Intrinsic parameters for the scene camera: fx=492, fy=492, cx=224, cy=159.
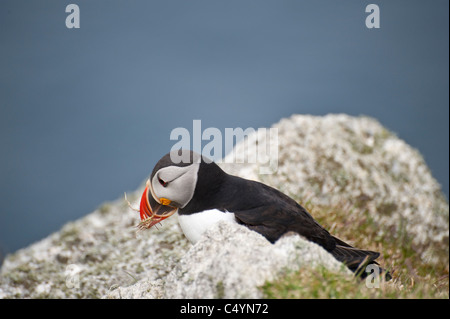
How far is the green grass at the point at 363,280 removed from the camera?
423 centimetres

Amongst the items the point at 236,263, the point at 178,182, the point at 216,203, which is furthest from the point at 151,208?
Answer: the point at 236,263

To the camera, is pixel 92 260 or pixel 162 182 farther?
pixel 92 260

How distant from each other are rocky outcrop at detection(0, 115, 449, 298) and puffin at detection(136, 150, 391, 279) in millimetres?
1174

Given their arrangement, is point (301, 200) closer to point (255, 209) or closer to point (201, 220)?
point (255, 209)

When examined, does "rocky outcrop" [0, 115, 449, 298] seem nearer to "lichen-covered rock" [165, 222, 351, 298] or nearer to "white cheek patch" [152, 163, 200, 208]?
"white cheek patch" [152, 163, 200, 208]

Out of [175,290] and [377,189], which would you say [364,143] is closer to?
[377,189]

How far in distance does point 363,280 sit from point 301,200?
389 cm

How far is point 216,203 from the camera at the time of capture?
554 cm

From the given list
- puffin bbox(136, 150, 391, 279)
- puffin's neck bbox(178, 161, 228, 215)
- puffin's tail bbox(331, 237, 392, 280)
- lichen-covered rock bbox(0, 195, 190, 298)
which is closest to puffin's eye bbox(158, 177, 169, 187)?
puffin bbox(136, 150, 391, 279)

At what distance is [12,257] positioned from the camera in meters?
9.95

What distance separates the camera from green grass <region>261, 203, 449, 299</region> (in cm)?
423

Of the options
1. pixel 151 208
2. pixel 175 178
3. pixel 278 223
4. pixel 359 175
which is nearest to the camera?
pixel 278 223
